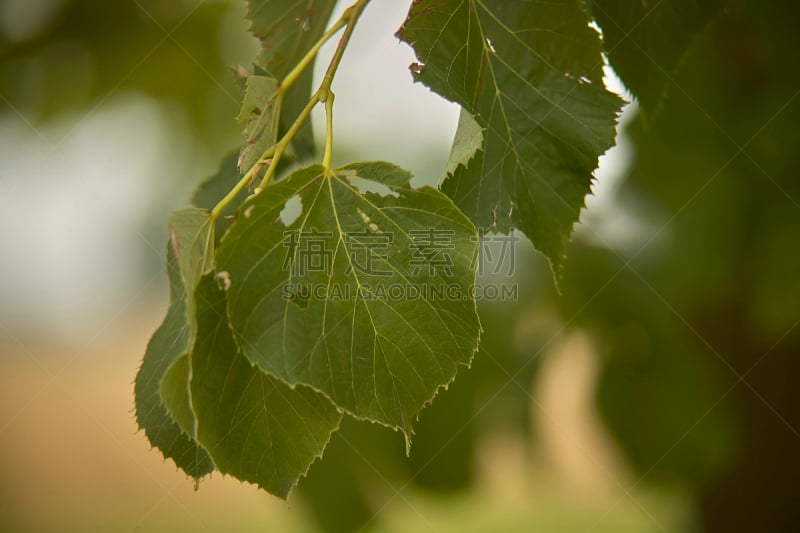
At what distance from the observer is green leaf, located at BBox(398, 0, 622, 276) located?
0.30 meters

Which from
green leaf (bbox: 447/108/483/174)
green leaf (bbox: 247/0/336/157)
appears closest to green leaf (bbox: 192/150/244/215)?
Answer: green leaf (bbox: 247/0/336/157)

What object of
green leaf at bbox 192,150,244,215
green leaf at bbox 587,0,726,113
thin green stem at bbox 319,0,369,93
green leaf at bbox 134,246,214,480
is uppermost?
green leaf at bbox 587,0,726,113

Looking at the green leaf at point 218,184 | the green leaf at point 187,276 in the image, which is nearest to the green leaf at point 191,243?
the green leaf at point 187,276

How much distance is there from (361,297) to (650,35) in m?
0.22

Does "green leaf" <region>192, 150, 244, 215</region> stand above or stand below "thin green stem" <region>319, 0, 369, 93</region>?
below

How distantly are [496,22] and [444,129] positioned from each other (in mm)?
757

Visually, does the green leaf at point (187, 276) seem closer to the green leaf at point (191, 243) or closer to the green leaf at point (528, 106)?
the green leaf at point (191, 243)

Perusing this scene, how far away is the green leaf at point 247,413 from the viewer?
0.24 metres

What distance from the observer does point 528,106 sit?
1.02 ft

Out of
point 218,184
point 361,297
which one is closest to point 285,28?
point 218,184

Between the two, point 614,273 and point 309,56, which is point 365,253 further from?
point 614,273

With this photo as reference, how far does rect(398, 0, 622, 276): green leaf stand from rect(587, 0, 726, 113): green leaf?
0.07 metres

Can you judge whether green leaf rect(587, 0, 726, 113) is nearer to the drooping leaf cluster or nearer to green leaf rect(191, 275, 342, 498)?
the drooping leaf cluster

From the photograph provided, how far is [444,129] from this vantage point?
1060 mm
